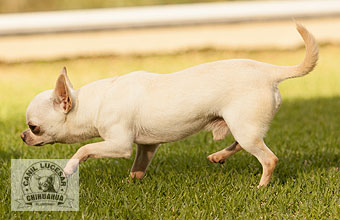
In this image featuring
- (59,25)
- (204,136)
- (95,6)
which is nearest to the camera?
(204,136)

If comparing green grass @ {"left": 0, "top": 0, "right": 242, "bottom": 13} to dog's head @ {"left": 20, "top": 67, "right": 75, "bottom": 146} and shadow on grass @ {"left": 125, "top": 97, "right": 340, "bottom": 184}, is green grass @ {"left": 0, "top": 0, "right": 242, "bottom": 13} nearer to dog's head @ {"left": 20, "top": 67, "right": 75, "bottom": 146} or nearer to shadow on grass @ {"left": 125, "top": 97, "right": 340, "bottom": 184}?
shadow on grass @ {"left": 125, "top": 97, "right": 340, "bottom": 184}

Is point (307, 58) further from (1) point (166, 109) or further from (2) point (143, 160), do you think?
(2) point (143, 160)

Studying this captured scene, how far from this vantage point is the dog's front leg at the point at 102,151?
10.9ft

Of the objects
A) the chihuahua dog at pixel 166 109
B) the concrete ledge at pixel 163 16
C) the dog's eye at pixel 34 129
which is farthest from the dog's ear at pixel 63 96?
the concrete ledge at pixel 163 16

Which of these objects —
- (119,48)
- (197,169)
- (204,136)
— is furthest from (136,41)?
(197,169)

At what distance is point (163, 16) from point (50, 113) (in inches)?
359

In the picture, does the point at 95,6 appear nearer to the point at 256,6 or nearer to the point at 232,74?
the point at 256,6

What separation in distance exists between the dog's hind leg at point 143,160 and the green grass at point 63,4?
970 cm

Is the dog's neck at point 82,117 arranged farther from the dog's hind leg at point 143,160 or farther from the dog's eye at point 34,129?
the dog's hind leg at point 143,160

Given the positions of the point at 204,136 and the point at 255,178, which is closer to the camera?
the point at 255,178

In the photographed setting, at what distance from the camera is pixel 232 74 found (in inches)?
136

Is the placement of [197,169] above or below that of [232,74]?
below

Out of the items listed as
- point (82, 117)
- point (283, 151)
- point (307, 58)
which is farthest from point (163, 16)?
point (82, 117)

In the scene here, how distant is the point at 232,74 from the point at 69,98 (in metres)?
1.17
